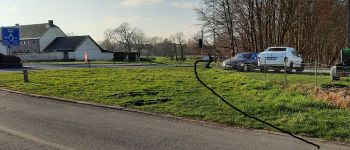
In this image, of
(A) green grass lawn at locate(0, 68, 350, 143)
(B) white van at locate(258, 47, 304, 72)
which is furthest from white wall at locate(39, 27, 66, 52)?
(A) green grass lawn at locate(0, 68, 350, 143)

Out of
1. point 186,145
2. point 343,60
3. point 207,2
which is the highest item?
point 207,2

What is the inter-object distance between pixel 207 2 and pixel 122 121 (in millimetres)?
45172

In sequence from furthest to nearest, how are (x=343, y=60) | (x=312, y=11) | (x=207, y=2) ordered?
(x=207, y=2)
(x=312, y=11)
(x=343, y=60)

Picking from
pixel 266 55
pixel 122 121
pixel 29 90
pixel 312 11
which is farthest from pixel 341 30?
pixel 122 121

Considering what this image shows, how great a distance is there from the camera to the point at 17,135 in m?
9.01

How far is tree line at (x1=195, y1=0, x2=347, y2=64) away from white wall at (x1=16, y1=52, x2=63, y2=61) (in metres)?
35.6

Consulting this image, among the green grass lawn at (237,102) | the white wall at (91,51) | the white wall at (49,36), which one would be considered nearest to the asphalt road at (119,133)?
the green grass lawn at (237,102)

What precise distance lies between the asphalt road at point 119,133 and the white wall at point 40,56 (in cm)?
6518

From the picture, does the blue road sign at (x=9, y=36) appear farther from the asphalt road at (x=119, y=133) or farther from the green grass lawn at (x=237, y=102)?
the asphalt road at (x=119, y=133)

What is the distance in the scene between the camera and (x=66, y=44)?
86.7 meters

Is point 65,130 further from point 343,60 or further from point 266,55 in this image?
point 266,55

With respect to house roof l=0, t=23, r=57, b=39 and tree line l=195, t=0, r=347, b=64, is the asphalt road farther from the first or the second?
house roof l=0, t=23, r=57, b=39

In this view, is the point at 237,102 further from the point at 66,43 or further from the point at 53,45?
the point at 53,45

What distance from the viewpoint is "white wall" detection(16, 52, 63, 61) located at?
242 feet
